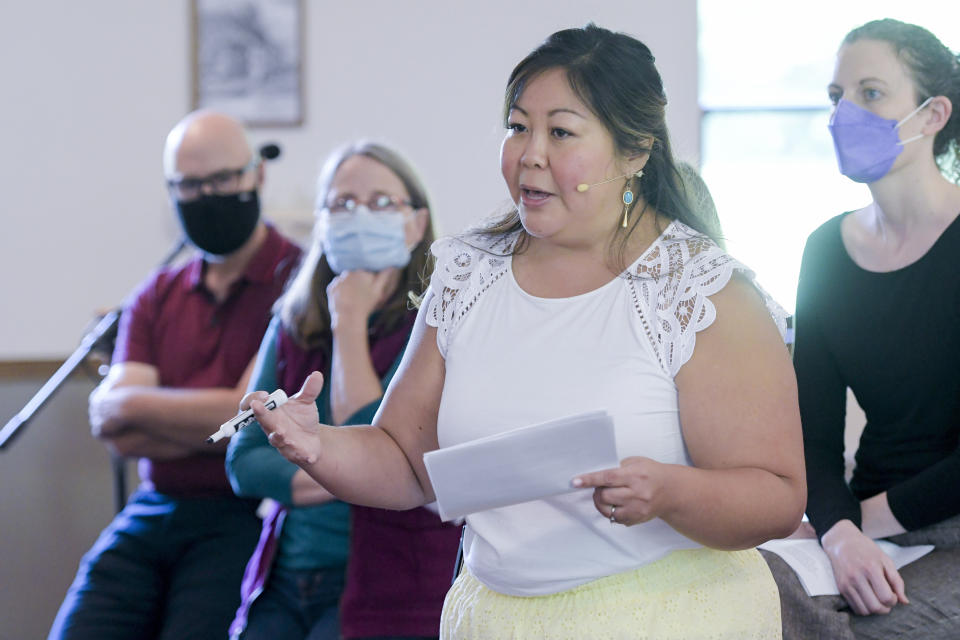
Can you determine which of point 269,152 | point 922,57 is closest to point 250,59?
point 269,152

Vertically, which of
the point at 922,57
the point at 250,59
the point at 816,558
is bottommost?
the point at 816,558

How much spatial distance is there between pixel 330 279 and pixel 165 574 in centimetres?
78

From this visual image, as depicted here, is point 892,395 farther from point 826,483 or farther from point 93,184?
point 93,184

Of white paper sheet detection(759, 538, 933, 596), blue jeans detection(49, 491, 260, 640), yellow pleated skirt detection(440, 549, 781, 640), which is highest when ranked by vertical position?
yellow pleated skirt detection(440, 549, 781, 640)

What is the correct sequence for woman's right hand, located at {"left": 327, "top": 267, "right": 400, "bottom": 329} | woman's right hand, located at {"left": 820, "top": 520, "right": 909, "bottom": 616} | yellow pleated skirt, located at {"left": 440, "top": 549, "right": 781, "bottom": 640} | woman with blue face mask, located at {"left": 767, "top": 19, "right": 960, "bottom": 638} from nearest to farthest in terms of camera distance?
yellow pleated skirt, located at {"left": 440, "top": 549, "right": 781, "bottom": 640}, woman's right hand, located at {"left": 820, "top": 520, "right": 909, "bottom": 616}, woman with blue face mask, located at {"left": 767, "top": 19, "right": 960, "bottom": 638}, woman's right hand, located at {"left": 327, "top": 267, "right": 400, "bottom": 329}

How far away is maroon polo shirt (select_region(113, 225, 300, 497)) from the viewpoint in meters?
2.54

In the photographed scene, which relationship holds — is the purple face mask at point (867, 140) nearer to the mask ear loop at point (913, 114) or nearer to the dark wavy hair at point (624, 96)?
the mask ear loop at point (913, 114)

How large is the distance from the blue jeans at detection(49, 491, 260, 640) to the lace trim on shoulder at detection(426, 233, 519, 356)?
3.36 ft

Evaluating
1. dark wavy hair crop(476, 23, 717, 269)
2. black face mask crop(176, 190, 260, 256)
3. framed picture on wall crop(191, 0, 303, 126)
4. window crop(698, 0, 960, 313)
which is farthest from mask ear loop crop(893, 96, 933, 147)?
framed picture on wall crop(191, 0, 303, 126)

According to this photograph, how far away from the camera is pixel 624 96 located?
1398 millimetres

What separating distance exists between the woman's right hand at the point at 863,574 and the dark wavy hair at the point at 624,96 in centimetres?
68

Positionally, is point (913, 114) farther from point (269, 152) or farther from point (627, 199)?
point (269, 152)

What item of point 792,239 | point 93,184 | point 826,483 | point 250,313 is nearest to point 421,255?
point 250,313

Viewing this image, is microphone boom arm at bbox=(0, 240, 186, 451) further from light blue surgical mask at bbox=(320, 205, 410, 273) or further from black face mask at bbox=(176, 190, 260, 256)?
light blue surgical mask at bbox=(320, 205, 410, 273)
